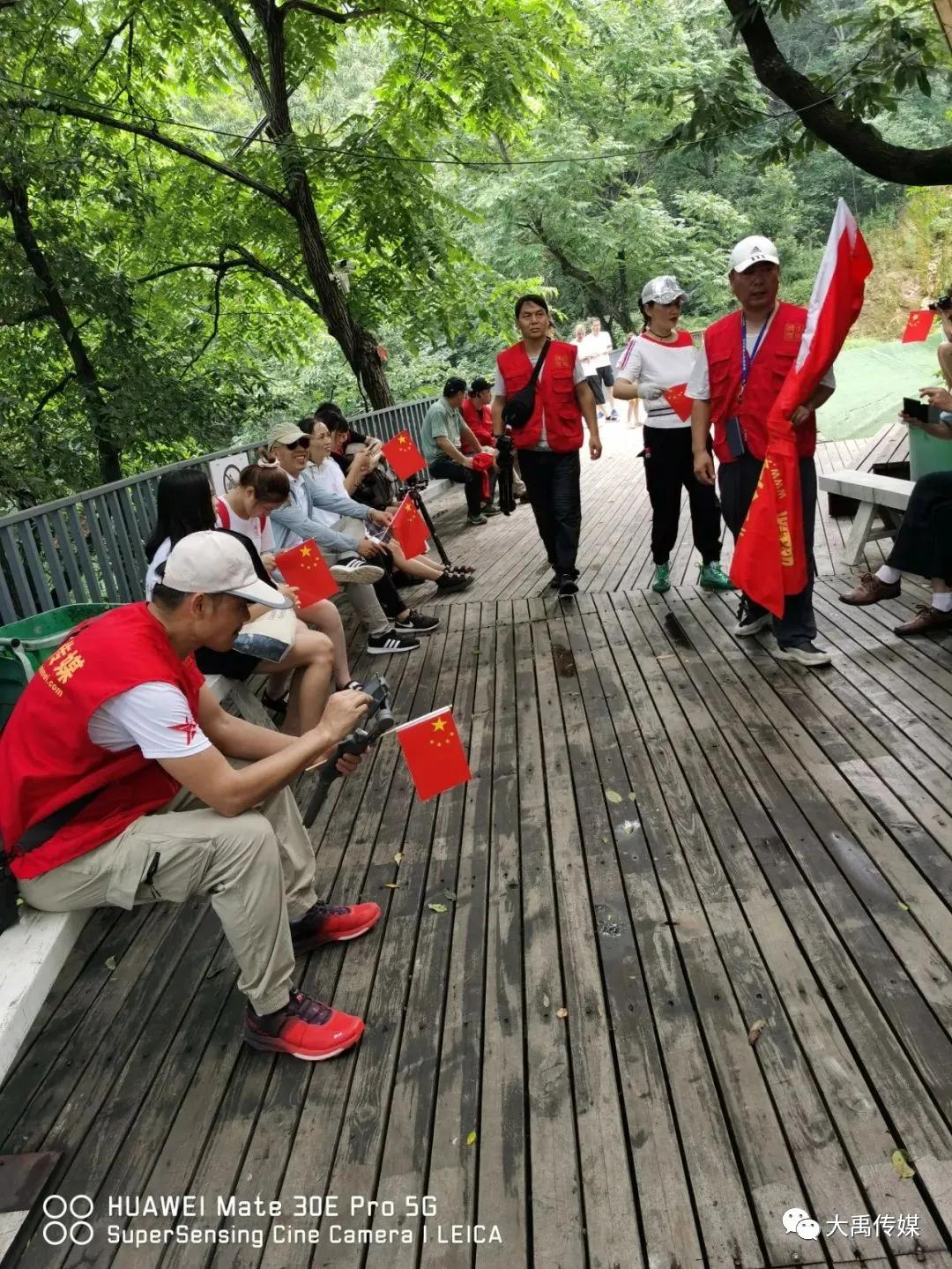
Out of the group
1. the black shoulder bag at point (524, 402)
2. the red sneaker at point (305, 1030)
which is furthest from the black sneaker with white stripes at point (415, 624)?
the red sneaker at point (305, 1030)

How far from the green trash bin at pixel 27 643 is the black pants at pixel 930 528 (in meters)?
3.48

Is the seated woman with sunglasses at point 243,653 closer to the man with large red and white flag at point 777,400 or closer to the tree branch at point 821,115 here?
the man with large red and white flag at point 777,400

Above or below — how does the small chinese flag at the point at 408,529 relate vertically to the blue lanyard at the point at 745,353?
below

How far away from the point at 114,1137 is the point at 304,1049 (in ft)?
1.43

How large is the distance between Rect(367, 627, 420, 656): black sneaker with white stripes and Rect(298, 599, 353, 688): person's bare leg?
757 mm

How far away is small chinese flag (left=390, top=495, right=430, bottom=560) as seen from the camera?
552 cm

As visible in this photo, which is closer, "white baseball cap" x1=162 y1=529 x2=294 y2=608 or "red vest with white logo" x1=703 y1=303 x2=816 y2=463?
"white baseball cap" x1=162 y1=529 x2=294 y2=608

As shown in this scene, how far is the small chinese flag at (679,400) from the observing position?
502cm

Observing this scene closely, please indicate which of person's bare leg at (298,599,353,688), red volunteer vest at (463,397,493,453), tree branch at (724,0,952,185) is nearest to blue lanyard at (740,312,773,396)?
tree branch at (724,0,952,185)

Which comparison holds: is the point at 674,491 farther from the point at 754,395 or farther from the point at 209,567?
the point at 209,567

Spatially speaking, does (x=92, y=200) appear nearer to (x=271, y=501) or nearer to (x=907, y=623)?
(x=271, y=501)

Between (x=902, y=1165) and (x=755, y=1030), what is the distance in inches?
→ 16.3

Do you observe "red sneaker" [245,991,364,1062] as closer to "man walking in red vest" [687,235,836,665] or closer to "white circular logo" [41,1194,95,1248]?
"white circular logo" [41,1194,95,1248]

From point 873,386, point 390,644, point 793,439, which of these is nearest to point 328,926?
point 793,439
